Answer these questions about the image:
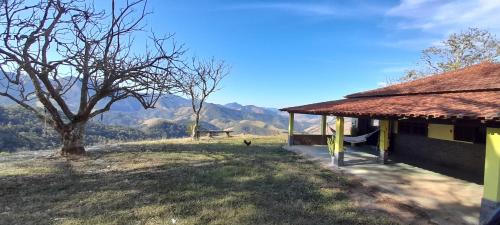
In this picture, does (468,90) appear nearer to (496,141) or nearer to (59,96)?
(496,141)

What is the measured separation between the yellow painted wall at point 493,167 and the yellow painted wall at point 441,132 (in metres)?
5.38

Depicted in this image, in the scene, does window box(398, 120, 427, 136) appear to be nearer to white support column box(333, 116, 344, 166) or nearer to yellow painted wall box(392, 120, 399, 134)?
yellow painted wall box(392, 120, 399, 134)

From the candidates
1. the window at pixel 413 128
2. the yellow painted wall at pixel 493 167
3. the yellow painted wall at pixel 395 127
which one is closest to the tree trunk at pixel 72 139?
the window at pixel 413 128

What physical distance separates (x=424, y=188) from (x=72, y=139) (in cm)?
1089

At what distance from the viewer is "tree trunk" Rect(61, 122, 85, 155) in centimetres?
1271

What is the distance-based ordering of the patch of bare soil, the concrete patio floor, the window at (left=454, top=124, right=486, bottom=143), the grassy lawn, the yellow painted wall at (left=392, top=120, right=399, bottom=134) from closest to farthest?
the grassy lawn, the patch of bare soil, the concrete patio floor, the window at (left=454, top=124, right=486, bottom=143), the yellow painted wall at (left=392, top=120, right=399, bottom=134)

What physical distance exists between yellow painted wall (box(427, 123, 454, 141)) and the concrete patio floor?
1285mm

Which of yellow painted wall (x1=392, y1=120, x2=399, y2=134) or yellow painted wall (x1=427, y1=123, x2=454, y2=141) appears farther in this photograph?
yellow painted wall (x1=392, y1=120, x2=399, y2=134)

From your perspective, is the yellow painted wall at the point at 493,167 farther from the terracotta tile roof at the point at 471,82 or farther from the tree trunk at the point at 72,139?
the tree trunk at the point at 72,139

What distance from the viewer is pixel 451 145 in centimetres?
1070

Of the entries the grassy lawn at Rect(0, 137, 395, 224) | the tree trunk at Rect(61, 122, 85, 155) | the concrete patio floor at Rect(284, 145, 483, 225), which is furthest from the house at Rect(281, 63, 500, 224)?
the tree trunk at Rect(61, 122, 85, 155)

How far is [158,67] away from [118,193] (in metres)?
3.62

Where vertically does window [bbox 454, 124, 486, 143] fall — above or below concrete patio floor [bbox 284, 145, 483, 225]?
above

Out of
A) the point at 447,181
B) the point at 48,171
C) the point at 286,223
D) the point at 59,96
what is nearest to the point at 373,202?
the point at 286,223
